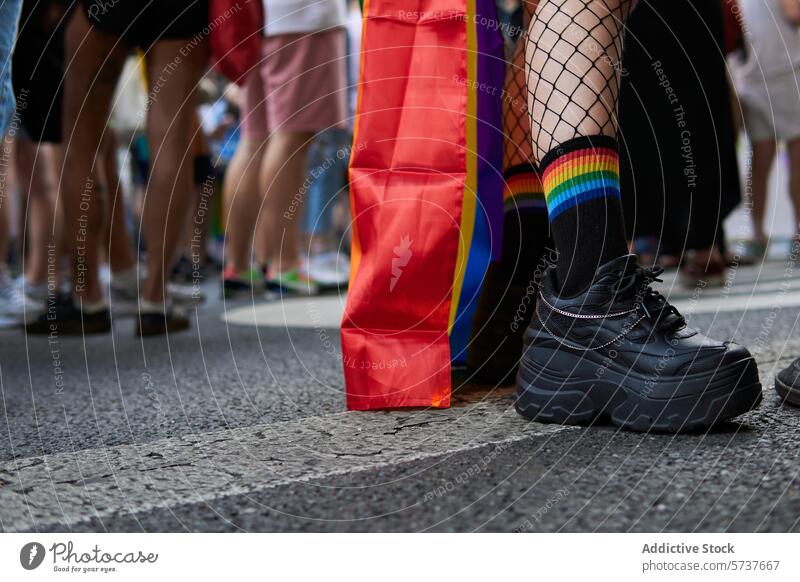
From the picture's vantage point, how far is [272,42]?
2.68 metres

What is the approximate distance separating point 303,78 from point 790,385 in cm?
201

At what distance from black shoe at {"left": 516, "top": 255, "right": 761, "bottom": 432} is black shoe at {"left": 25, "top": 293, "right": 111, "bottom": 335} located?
4.89ft

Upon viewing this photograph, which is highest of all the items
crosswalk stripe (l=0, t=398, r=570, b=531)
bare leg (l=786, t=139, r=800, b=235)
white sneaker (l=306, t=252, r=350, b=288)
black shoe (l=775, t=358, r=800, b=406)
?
bare leg (l=786, t=139, r=800, b=235)

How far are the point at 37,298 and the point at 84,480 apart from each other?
6.67ft

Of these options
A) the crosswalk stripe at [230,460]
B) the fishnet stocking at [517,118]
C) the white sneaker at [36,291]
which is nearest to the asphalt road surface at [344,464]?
the crosswalk stripe at [230,460]

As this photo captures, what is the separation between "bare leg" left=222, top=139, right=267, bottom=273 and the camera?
294 centimetres

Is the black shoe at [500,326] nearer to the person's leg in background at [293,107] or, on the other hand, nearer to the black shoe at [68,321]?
the black shoe at [68,321]

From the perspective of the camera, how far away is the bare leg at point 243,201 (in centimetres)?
294

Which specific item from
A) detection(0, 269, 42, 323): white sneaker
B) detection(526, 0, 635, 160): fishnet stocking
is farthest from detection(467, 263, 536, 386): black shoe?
detection(0, 269, 42, 323): white sneaker

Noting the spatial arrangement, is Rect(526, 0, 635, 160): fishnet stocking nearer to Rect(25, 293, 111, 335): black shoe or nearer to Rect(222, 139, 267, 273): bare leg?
Rect(25, 293, 111, 335): black shoe

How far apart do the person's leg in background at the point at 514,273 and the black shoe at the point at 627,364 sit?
0.64ft

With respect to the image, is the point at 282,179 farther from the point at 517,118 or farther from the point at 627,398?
the point at 627,398
